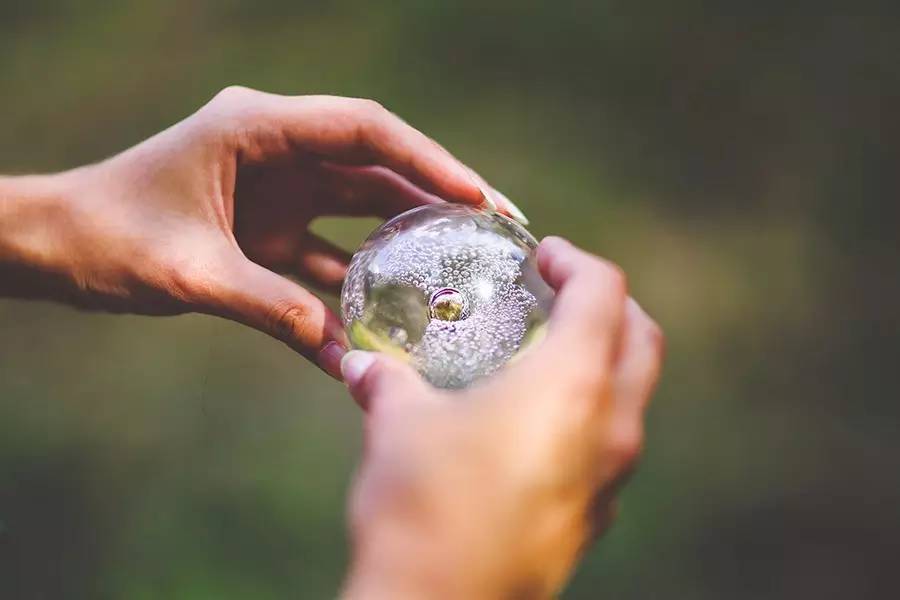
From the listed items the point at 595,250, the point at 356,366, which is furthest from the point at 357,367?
the point at 595,250

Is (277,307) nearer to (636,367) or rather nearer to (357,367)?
(357,367)

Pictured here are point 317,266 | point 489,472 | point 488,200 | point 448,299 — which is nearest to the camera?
point 489,472

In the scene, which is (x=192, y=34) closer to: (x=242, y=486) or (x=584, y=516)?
(x=242, y=486)

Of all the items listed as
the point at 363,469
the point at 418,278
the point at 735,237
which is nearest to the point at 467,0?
the point at 735,237

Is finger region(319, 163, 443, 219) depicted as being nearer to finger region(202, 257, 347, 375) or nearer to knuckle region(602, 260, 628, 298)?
finger region(202, 257, 347, 375)

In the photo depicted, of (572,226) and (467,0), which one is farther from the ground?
(467,0)
